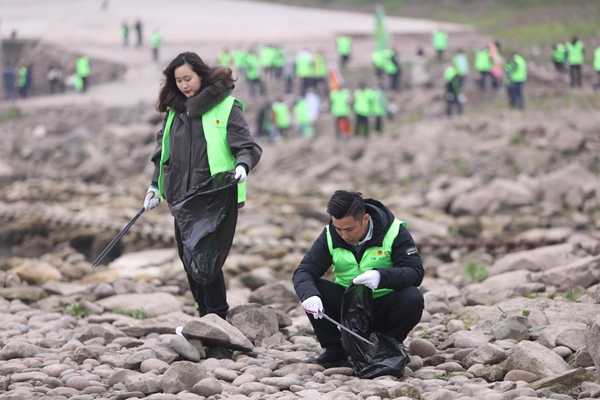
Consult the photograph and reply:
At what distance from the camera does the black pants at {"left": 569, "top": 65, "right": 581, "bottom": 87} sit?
22.7 metres

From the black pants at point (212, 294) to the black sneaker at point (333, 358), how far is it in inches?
31.9

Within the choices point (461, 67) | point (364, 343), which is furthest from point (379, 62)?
point (364, 343)

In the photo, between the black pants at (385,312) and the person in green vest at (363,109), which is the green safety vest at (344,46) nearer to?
the person in green vest at (363,109)

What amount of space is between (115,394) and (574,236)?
8.25 meters

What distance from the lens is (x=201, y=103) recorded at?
6.01 meters

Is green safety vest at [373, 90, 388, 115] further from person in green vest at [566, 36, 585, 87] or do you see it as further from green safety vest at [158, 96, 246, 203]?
green safety vest at [158, 96, 246, 203]

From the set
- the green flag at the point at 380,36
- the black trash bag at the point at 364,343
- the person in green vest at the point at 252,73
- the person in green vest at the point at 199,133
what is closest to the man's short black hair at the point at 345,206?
the black trash bag at the point at 364,343

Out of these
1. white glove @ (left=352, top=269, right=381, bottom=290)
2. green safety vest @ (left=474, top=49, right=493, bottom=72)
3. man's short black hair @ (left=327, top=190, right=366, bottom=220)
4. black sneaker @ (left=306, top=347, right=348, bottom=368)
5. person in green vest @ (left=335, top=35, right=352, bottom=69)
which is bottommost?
black sneaker @ (left=306, top=347, right=348, bottom=368)

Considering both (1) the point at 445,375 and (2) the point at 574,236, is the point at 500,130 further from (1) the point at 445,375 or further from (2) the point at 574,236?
(1) the point at 445,375

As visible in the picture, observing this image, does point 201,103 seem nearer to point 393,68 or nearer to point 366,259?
point 366,259

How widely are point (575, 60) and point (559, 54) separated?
136 centimetres

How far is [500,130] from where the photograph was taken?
65.3ft

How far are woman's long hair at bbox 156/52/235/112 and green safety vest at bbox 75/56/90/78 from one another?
2589 cm

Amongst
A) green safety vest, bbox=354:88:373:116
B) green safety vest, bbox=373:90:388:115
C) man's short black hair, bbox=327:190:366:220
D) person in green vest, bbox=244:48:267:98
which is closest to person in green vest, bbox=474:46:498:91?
green safety vest, bbox=373:90:388:115
